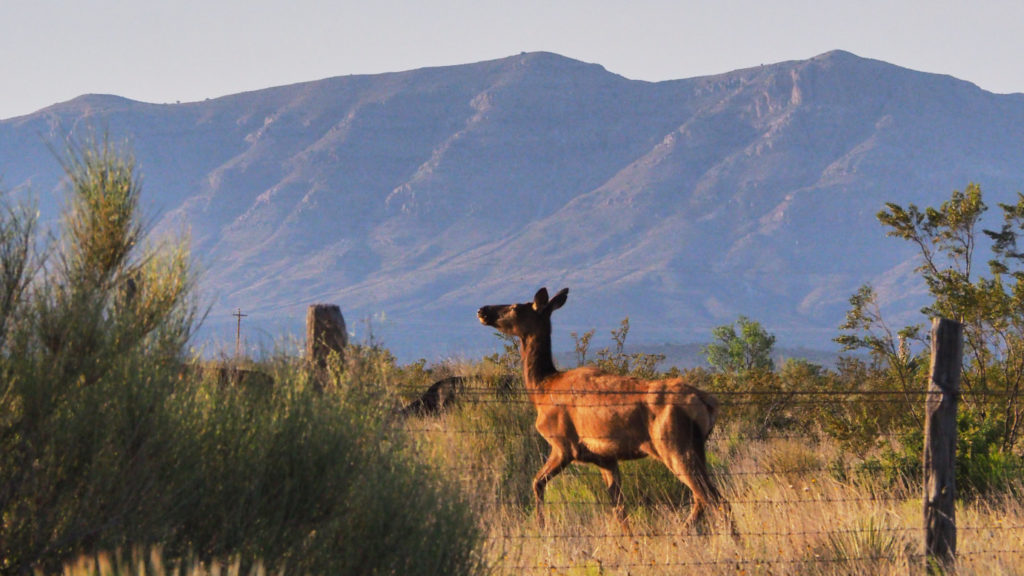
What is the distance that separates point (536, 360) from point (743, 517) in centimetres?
251

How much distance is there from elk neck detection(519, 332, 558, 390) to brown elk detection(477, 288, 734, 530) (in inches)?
8.5

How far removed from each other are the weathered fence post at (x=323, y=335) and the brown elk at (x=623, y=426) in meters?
2.41

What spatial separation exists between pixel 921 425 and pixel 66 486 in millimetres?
9494

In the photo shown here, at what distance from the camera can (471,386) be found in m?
15.6

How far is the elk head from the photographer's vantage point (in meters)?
11.8

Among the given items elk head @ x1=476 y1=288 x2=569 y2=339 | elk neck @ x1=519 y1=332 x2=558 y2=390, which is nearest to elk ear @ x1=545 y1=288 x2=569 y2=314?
elk head @ x1=476 y1=288 x2=569 y2=339

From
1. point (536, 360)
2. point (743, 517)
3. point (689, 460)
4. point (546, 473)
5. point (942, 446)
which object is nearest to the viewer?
point (942, 446)

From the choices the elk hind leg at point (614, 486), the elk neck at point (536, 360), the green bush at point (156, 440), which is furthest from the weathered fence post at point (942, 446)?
the elk neck at point (536, 360)

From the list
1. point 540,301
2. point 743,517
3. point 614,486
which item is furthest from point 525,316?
point 743,517

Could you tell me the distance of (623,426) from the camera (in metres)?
10.3

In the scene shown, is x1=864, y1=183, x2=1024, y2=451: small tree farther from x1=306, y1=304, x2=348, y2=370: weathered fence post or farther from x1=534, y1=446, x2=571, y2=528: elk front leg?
x1=306, y1=304, x2=348, y2=370: weathered fence post

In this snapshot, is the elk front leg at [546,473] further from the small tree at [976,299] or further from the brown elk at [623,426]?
the small tree at [976,299]

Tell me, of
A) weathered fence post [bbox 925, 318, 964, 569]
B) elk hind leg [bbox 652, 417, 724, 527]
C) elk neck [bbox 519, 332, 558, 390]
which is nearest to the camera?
weathered fence post [bbox 925, 318, 964, 569]

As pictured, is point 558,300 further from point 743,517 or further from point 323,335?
point 323,335
